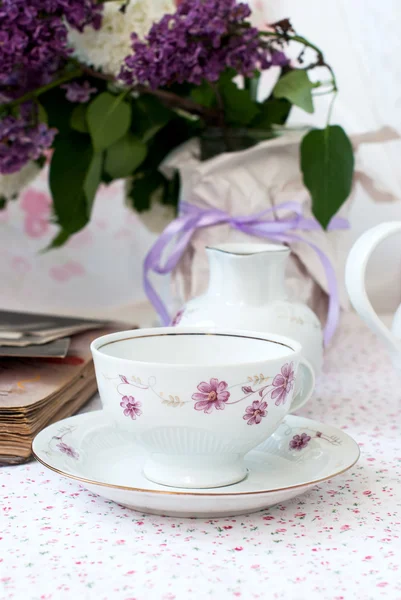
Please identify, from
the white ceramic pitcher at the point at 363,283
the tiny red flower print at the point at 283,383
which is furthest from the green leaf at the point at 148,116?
the tiny red flower print at the point at 283,383

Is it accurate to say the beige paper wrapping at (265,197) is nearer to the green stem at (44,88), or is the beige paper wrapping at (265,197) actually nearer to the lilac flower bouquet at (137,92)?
the lilac flower bouquet at (137,92)

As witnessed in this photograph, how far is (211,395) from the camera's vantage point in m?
0.40

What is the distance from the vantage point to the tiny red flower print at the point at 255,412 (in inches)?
16.3

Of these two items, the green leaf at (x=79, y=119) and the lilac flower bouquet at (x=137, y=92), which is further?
the green leaf at (x=79, y=119)

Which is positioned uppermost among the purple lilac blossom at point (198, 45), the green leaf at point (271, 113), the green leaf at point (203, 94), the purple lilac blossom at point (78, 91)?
the purple lilac blossom at point (198, 45)

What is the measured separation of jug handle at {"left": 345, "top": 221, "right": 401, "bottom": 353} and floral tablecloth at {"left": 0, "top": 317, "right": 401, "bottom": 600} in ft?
0.30

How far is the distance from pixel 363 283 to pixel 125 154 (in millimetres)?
369

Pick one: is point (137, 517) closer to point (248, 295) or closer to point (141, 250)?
point (248, 295)

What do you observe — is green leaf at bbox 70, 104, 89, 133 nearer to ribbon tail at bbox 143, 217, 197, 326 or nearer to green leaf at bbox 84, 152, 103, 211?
green leaf at bbox 84, 152, 103, 211

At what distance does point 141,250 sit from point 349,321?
0.42 metres

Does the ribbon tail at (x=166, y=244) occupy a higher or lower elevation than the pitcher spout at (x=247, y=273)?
lower

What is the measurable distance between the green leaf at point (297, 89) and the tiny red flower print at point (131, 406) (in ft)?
1.24

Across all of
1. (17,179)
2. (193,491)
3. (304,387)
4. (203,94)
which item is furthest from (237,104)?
(193,491)

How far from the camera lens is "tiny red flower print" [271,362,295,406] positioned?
1.38 ft
